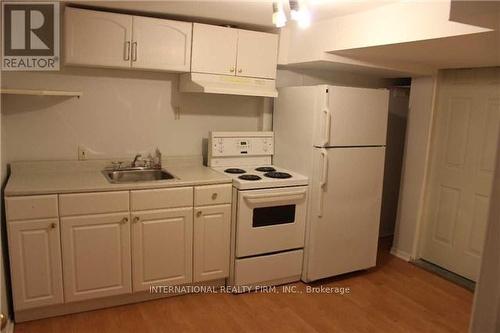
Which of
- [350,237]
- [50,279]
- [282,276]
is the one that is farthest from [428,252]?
[50,279]

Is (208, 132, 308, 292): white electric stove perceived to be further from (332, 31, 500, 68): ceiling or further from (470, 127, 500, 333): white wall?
(470, 127, 500, 333): white wall

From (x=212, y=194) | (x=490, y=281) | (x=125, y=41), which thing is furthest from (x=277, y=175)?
(x=490, y=281)

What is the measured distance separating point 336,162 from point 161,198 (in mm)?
1406

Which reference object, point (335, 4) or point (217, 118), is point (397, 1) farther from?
point (217, 118)

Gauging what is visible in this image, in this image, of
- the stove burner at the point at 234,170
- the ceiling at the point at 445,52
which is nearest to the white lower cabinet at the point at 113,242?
the stove burner at the point at 234,170

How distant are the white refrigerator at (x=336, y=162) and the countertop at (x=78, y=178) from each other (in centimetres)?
74

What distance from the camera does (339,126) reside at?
9.96ft

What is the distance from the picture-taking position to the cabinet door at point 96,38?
2570 millimetres

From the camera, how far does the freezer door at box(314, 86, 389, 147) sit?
296 centimetres

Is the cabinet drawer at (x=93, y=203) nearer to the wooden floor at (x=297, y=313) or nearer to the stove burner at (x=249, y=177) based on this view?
the wooden floor at (x=297, y=313)

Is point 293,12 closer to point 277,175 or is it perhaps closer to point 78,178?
point 277,175

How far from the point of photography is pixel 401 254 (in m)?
3.90

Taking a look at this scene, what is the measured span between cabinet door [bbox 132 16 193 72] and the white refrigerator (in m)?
0.96

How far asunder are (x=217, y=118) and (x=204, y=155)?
36 centimetres
